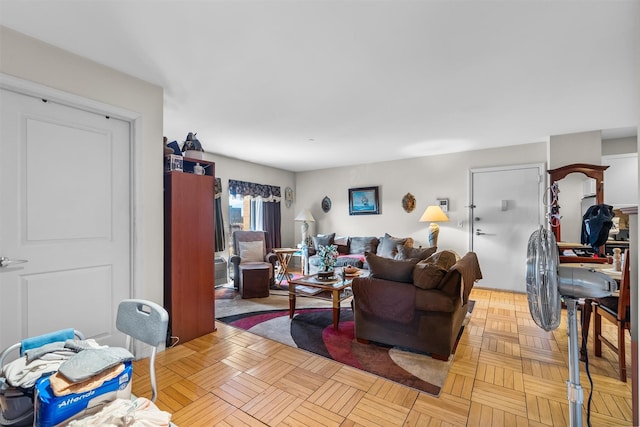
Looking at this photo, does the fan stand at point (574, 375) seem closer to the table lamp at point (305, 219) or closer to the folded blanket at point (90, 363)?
the folded blanket at point (90, 363)

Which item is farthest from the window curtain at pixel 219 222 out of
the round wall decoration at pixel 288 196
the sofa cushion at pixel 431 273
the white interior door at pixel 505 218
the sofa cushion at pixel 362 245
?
the white interior door at pixel 505 218

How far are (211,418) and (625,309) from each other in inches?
107

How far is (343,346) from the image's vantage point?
253 centimetres

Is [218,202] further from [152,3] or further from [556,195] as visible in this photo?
[556,195]

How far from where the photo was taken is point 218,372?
213cm

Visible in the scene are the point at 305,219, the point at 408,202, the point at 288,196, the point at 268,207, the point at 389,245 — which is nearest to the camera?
the point at 389,245

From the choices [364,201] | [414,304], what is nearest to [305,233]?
[364,201]

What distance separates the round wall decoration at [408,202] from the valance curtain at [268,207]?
105 inches

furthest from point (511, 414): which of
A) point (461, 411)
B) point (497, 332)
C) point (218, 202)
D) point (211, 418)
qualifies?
point (218, 202)

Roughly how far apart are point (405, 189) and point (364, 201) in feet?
2.83

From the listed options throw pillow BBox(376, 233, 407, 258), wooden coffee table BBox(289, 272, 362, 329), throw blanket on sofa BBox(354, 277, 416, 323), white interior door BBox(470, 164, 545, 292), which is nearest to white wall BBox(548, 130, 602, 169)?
white interior door BBox(470, 164, 545, 292)

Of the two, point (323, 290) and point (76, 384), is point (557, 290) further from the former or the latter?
point (323, 290)

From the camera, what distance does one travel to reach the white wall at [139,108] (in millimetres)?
1909


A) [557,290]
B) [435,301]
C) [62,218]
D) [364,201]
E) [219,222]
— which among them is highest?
[364,201]
